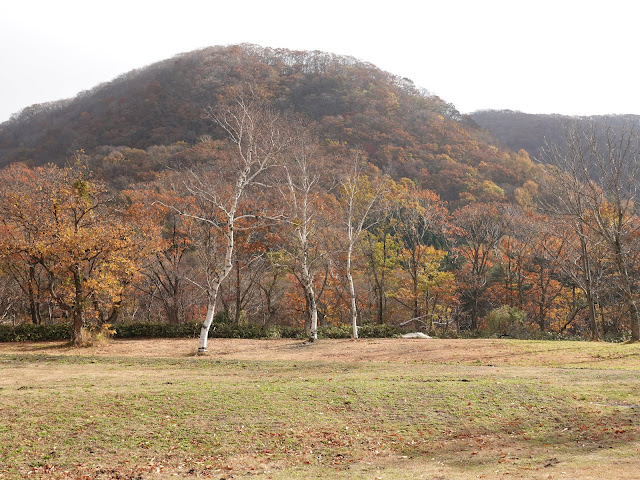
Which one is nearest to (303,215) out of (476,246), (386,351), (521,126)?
(386,351)

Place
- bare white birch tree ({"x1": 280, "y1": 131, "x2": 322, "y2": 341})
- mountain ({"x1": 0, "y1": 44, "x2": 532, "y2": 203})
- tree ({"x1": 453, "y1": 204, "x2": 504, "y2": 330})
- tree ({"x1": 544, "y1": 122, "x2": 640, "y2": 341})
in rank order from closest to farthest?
tree ({"x1": 544, "y1": 122, "x2": 640, "y2": 341}) → bare white birch tree ({"x1": 280, "y1": 131, "x2": 322, "y2": 341}) → tree ({"x1": 453, "y1": 204, "x2": 504, "y2": 330}) → mountain ({"x1": 0, "y1": 44, "x2": 532, "y2": 203})

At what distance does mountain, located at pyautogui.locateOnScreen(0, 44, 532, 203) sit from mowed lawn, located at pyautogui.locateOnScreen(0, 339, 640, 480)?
3459 cm

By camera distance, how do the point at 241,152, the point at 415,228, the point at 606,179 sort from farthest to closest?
the point at 415,228 < the point at 606,179 < the point at 241,152

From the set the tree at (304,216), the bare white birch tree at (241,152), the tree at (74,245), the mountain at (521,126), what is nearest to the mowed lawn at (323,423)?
the bare white birch tree at (241,152)

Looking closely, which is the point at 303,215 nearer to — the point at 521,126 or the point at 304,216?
the point at 304,216

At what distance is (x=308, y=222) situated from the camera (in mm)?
24938

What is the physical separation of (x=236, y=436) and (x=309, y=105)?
68.4 meters

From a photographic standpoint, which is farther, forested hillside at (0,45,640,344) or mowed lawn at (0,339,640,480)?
forested hillside at (0,45,640,344)

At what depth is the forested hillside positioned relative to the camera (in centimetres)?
2188

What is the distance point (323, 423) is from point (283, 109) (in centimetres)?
6173

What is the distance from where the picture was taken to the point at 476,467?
6.73 m

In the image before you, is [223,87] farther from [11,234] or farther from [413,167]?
[11,234]

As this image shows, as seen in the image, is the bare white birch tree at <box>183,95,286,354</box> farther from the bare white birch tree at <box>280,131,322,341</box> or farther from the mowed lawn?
the mowed lawn

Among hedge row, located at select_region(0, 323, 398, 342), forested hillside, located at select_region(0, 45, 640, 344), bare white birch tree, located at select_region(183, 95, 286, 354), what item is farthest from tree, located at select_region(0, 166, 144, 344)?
bare white birch tree, located at select_region(183, 95, 286, 354)
